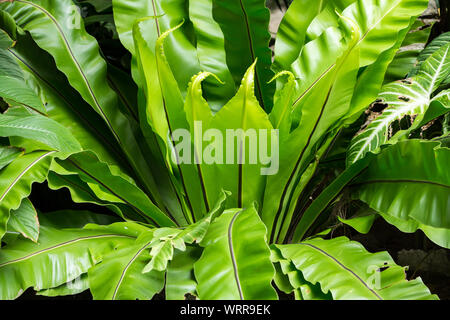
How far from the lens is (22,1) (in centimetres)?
134

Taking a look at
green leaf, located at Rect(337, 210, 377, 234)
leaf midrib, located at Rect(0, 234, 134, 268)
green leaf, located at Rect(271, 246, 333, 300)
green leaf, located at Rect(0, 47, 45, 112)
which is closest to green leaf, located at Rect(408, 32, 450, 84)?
green leaf, located at Rect(337, 210, 377, 234)

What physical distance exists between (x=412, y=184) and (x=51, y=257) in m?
0.84

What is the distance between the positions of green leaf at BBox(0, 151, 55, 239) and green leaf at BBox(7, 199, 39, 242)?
51mm

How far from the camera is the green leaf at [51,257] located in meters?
0.99

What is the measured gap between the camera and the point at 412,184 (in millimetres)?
1057

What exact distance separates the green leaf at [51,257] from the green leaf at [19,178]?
0.40 ft

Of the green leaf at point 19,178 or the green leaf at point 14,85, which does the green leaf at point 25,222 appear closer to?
the green leaf at point 19,178

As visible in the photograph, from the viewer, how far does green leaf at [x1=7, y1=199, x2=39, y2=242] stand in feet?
3.18

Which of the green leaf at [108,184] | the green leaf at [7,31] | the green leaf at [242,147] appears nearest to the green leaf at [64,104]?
the green leaf at [7,31]

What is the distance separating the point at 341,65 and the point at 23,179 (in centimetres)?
75

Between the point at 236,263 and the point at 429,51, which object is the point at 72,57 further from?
the point at 429,51

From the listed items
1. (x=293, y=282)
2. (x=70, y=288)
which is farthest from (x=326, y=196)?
(x=70, y=288)

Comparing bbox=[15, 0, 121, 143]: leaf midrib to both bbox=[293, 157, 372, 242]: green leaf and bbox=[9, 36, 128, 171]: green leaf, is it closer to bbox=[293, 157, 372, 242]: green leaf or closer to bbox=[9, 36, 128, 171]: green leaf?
bbox=[9, 36, 128, 171]: green leaf
